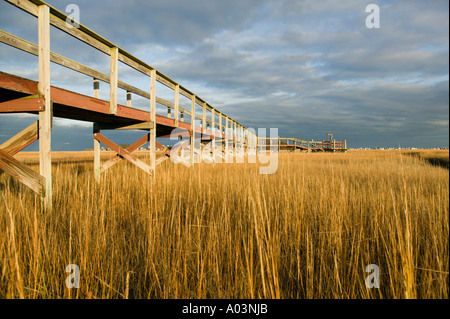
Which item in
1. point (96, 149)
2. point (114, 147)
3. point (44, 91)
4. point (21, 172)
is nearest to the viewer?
point (21, 172)

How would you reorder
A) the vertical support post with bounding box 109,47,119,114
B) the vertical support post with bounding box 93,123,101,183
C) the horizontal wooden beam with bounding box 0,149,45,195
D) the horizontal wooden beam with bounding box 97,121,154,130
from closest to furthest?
the horizontal wooden beam with bounding box 0,149,45,195 → the vertical support post with bounding box 109,47,119,114 → the vertical support post with bounding box 93,123,101,183 → the horizontal wooden beam with bounding box 97,121,154,130

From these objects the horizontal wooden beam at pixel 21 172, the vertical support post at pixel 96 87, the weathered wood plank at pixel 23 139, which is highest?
the vertical support post at pixel 96 87

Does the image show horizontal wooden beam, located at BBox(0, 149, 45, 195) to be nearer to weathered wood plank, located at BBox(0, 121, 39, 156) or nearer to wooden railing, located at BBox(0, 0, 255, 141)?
weathered wood plank, located at BBox(0, 121, 39, 156)

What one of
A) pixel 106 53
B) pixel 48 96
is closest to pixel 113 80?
pixel 106 53

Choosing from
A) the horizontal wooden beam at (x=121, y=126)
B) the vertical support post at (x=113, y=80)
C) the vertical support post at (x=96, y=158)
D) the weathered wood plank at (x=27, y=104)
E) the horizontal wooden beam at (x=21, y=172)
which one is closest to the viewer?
the horizontal wooden beam at (x=21, y=172)

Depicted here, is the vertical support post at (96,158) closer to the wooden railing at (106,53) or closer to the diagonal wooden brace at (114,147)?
the diagonal wooden brace at (114,147)

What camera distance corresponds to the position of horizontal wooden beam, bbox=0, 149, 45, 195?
3.10 meters

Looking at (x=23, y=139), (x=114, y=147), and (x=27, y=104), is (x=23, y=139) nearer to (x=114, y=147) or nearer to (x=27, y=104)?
(x=27, y=104)

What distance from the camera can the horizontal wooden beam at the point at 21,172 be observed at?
3.10 metres

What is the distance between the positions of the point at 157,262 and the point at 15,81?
2.91 m

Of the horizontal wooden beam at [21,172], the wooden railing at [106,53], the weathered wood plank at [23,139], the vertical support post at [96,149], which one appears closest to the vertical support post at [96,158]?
the vertical support post at [96,149]

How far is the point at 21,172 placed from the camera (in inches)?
124

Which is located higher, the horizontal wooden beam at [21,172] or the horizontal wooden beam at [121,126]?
the horizontal wooden beam at [121,126]

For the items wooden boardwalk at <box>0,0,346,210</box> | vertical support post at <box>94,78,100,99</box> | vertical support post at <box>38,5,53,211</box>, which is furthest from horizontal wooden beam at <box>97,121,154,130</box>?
vertical support post at <box>38,5,53,211</box>
